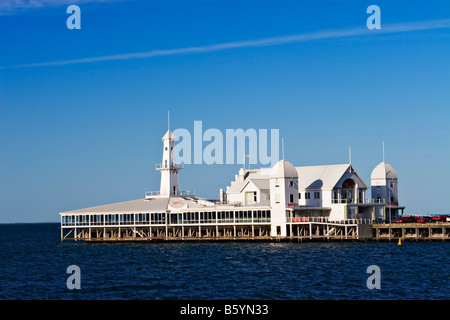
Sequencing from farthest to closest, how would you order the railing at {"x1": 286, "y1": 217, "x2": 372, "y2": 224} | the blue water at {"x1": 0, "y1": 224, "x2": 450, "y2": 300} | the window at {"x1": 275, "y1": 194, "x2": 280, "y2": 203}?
the window at {"x1": 275, "y1": 194, "x2": 280, "y2": 203} < the railing at {"x1": 286, "y1": 217, "x2": 372, "y2": 224} < the blue water at {"x1": 0, "y1": 224, "x2": 450, "y2": 300}

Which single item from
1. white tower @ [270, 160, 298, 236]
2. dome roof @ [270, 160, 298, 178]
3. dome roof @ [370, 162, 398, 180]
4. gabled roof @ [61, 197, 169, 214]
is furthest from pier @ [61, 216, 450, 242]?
dome roof @ [370, 162, 398, 180]

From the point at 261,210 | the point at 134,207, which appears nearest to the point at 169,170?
the point at 134,207

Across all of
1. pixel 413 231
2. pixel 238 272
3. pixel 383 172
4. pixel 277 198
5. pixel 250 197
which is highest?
pixel 383 172

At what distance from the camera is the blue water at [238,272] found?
50844 mm

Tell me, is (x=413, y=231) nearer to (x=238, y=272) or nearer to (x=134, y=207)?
(x=134, y=207)

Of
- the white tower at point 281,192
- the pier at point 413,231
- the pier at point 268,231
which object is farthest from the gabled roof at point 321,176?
the pier at point 413,231

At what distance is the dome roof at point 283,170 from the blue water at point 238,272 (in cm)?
990

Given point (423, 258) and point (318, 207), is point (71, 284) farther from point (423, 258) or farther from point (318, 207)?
point (318, 207)

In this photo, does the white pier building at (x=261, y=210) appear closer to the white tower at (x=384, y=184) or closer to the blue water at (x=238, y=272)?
the white tower at (x=384, y=184)

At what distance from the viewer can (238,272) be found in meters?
63.9

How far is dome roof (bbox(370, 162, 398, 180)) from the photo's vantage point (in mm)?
115000

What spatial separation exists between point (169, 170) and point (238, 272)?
53.8 metres

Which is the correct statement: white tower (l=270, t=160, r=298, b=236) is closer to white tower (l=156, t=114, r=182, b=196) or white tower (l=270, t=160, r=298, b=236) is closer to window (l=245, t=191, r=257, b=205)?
window (l=245, t=191, r=257, b=205)

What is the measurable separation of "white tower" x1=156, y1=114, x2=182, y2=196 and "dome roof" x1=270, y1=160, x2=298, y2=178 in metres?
22.5
